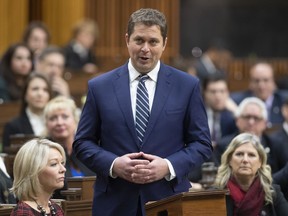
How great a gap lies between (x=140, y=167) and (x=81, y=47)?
7.47m

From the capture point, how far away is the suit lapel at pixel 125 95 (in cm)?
459

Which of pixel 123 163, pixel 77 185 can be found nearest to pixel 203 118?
pixel 123 163

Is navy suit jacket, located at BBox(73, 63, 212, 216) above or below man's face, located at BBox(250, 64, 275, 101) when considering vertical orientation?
below

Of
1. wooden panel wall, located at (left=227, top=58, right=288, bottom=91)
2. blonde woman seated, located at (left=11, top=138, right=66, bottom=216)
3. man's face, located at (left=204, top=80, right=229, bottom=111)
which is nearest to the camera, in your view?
blonde woman seated, located at (left=11, top=138, right=66, bottom=216)

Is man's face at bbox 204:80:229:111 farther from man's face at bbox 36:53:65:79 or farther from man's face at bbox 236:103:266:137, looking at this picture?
man's face at bbox 36:53:65:79

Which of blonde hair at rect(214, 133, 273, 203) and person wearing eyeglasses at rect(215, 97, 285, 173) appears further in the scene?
person wearing eyeglasses at rect(215, 97, 285, 173)

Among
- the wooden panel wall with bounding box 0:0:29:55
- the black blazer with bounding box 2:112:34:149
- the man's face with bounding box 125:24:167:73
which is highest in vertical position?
the wooden panel wall with bounding box 0:0:29:55

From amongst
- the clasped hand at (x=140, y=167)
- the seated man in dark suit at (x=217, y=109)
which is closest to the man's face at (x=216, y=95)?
the seated man in dark suit at (x=217, y=109)

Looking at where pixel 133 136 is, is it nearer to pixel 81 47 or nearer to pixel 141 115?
pixel 141 115

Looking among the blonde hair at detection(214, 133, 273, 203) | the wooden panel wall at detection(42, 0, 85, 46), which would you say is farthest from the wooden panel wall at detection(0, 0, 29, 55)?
the blonde hair at detection(214, 133, 273, 203)

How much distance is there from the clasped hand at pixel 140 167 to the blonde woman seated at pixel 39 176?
0.60 m

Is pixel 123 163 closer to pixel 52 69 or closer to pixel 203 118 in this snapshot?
pixel 203 118

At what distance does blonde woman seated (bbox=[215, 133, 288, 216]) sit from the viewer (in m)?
5.66

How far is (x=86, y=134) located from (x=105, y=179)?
0.24 metres
